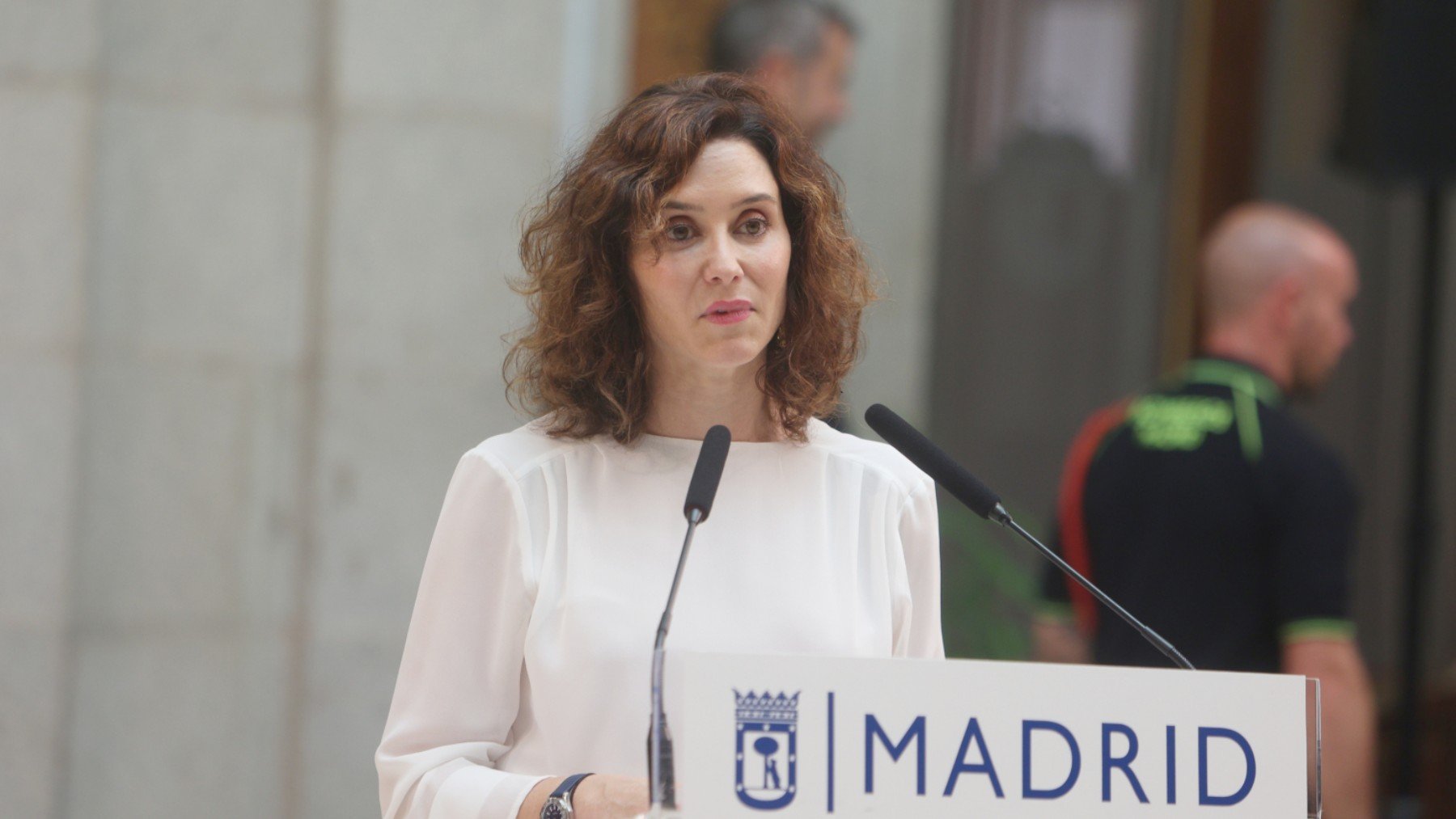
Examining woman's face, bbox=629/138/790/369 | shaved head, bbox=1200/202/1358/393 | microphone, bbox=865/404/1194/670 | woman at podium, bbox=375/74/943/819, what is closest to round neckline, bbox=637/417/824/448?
woman at podium, bbox=375/74/943/819

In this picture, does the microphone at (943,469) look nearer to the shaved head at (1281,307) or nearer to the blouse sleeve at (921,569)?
the blouse sleeve at (921,569)

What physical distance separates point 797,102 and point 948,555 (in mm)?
1735

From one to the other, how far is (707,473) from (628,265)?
448mm

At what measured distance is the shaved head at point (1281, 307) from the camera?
4.15 metres

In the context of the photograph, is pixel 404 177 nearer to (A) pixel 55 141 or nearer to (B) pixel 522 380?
(A) pixel 55 141

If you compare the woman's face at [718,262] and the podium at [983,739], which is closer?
the podium at [983,739]

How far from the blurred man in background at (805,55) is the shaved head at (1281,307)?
113cm

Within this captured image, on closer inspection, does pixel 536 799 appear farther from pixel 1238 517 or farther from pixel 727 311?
pixel 1238 517

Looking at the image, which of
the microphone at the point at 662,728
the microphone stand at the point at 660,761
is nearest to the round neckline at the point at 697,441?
the microphone at the point at 662,728

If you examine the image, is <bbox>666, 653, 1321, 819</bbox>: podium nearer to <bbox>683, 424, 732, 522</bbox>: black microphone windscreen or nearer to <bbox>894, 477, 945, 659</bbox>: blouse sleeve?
<bbox>683, 424, 732, 522</bbox>: black microphone windscreen

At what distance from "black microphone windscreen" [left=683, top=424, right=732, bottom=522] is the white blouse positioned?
23 centimetres

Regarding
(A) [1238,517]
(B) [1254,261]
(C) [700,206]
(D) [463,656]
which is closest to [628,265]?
(C) [700,206]

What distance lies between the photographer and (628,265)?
2.16 meters

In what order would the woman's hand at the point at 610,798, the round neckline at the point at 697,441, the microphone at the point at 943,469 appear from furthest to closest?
the round neckline at the point at 697,441 → the microphone at the point at 943,469 → the woman's hand at the point at 610,798
